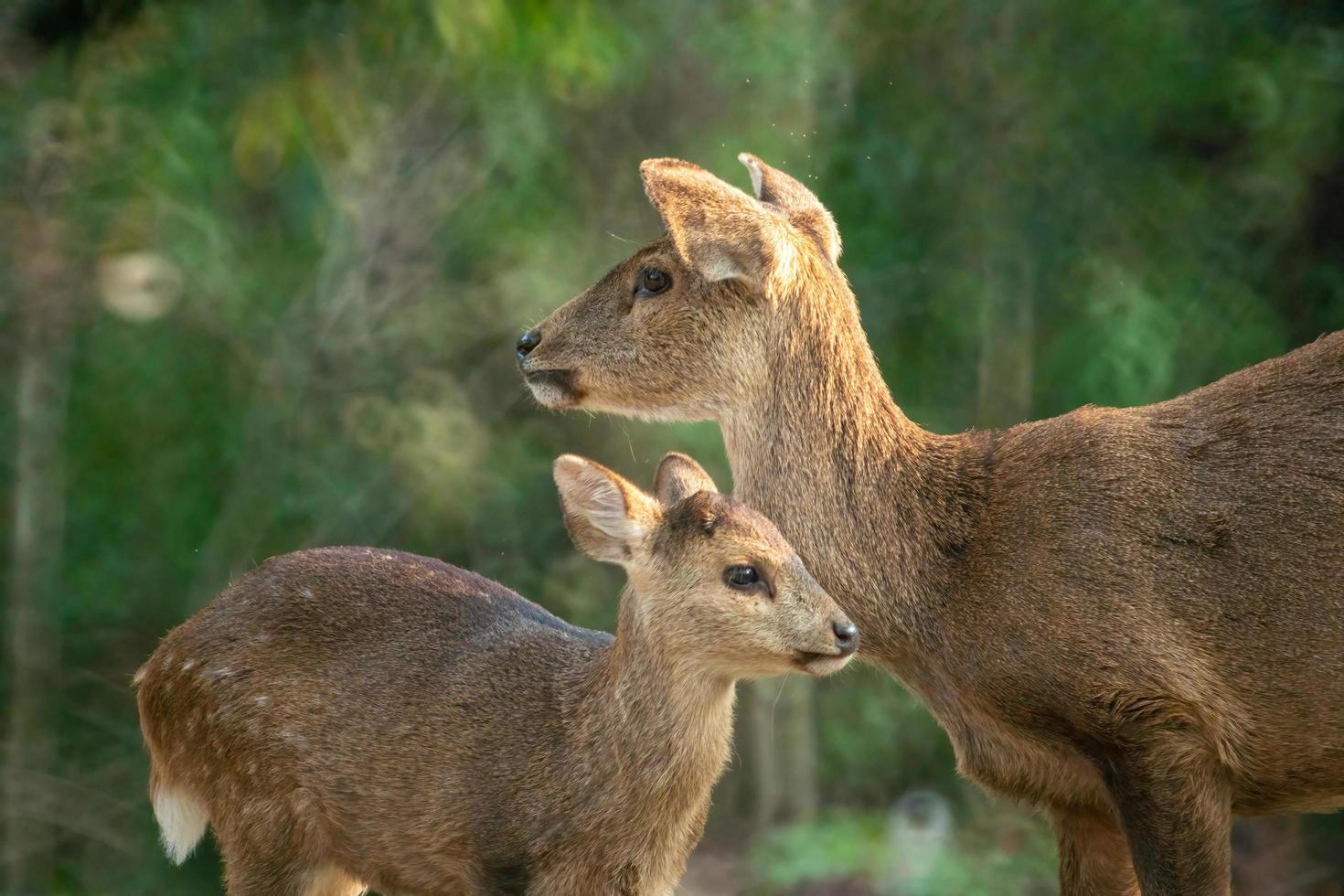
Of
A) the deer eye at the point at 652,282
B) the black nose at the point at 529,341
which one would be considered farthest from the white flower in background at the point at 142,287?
the deer eye at the point at 652,282

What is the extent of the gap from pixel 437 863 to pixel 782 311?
1732 mm

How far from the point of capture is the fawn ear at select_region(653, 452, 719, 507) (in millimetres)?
4902

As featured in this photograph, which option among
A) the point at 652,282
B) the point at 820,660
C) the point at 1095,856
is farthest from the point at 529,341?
the point at 1095,856

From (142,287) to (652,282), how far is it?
6.00 m

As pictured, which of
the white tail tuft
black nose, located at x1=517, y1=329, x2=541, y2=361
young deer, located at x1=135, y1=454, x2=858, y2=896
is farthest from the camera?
black nose, located at x1=517, y1=329, x2=541, y2=361

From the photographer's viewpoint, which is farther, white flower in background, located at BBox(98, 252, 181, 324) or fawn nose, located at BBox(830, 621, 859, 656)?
white flower in background, located at BBox(98, 252, 181, 324)

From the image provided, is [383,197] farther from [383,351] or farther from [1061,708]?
[1061,708]

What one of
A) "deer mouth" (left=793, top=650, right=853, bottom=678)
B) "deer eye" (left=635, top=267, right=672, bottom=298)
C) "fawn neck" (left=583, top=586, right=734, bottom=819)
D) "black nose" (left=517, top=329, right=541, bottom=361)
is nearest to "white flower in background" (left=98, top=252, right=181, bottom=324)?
"black nose" (left=517, top=329, right=541, bottom=361)

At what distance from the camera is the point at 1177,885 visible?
4270 mm

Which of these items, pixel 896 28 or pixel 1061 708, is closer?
pixel 1061 708

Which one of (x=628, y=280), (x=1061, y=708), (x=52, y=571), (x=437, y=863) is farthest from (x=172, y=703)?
(x=52, y=571)

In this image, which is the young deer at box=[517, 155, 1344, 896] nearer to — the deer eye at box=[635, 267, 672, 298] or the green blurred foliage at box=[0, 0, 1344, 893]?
the deer eye at box=[635, 267, 672, 298]

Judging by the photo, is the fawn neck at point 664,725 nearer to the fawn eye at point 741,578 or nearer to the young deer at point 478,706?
the young deer at point 478,706

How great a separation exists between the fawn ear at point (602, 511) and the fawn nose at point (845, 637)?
582mm
